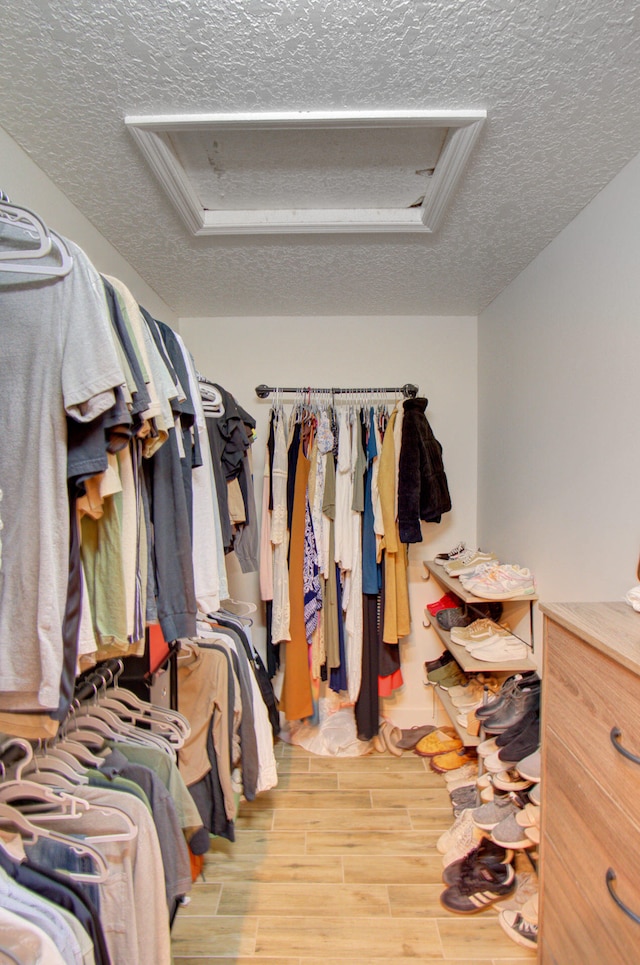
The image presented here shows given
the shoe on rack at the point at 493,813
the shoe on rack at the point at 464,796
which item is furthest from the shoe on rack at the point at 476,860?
the shoe on rack at the point at 464,796

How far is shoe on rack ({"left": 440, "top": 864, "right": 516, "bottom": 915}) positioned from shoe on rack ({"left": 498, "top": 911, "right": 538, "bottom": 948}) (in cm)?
6

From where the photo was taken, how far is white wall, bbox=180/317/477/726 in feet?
8.59

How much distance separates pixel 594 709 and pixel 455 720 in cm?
121

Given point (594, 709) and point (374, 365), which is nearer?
point (594, 709)

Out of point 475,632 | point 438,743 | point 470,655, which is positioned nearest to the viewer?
point 470,655

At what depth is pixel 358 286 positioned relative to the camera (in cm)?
220

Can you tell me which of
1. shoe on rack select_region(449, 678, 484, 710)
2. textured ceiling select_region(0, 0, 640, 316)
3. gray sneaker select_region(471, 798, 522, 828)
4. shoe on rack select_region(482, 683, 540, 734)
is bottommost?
gray sneaker select_region(471, 798, 522, 828)

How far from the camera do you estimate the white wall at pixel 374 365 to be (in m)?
2.62

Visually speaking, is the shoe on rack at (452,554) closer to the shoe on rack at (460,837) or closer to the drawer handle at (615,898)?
the shoe on rack at (460,837)

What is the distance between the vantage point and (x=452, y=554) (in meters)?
2.48

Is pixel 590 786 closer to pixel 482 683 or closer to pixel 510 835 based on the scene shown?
pixel 510 835

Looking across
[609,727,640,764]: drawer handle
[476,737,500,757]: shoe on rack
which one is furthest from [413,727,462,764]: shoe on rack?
[609,727,640,764]: drawer handle

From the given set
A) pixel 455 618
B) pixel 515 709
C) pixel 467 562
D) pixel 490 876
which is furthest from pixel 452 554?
pixel 490 876

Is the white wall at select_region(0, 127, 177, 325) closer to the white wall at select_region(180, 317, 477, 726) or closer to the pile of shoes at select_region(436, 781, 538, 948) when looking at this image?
the white wall at select_region(180, 317, 477, 726)
